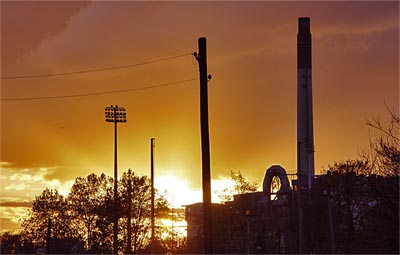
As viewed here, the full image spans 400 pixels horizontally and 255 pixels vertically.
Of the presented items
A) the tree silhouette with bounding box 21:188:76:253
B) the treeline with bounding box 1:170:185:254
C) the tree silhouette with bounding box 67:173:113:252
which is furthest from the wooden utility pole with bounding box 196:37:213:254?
the tree silhouette with bounding box 21:188:76:253

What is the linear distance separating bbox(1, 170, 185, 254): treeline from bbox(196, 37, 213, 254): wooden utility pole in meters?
30.2

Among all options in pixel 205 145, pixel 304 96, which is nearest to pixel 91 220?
pixel 304 96

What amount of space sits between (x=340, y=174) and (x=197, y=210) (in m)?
42.1

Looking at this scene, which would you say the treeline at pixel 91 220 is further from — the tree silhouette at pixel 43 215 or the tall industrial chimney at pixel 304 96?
the tall industrial chimney at pixel 304 96

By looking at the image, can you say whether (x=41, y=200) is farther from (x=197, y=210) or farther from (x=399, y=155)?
(x=399, y=155)

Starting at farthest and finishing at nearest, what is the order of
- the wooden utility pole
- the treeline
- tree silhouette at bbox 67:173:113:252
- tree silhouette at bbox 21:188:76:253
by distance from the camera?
tree silhouette at bbox 21:188:76:253 → tree silhouette at bbox 67:173:113:252 → the treeline → the wooden utility pole

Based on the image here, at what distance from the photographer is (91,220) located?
90812 millimetres

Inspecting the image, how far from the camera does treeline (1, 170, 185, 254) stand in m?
76.9

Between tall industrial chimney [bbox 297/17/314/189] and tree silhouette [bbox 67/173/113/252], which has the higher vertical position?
tall industrial chimney [bbox 297/17/314/189]

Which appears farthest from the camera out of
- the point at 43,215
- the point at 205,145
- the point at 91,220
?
the point at 43,215

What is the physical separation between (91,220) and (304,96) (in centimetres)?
2850

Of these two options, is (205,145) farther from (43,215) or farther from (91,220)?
(43,215)

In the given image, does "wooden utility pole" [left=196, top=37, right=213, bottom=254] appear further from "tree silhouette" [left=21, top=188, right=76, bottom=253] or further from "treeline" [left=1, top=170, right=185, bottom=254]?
"tree silhouette" [left=21, top=188, right=76, bottom=253]

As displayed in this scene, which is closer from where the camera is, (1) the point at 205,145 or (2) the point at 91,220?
(1) the point at 205,145
